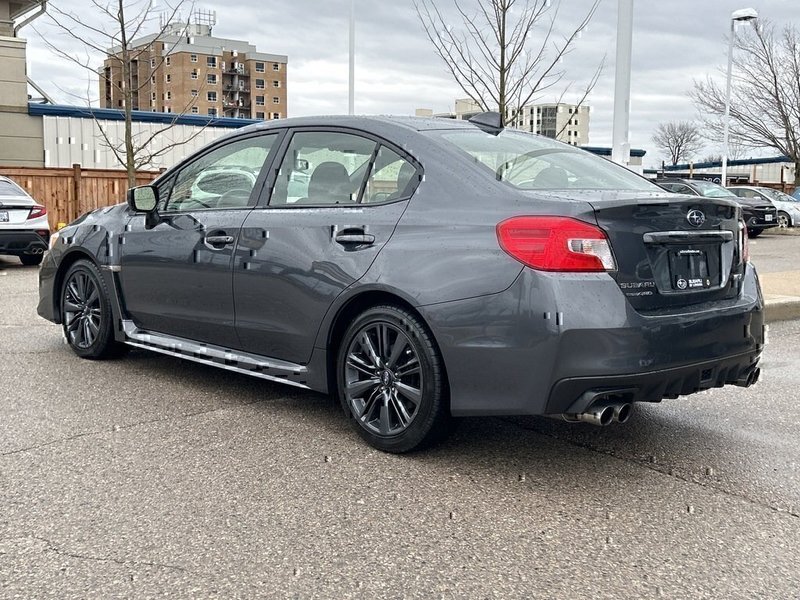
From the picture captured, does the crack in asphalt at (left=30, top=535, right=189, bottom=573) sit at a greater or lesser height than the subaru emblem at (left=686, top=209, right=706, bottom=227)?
lesser

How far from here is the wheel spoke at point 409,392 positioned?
12.9 feet

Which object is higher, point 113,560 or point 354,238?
point 354,238

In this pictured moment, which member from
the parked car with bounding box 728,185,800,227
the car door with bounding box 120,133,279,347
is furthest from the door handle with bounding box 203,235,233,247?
the parked car with bounding box 728,185,800,227

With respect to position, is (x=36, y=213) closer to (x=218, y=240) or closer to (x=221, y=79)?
(x=218, y=240)

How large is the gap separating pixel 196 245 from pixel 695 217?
9.16 ft

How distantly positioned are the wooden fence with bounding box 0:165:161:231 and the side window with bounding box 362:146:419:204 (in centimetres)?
1660

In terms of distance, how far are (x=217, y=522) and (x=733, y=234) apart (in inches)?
108

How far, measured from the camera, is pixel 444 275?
3.79 metres

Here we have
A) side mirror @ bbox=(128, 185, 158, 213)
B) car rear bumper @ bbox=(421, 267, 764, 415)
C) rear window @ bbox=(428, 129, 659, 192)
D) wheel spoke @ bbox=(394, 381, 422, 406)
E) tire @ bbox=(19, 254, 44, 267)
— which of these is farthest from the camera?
tire @ bbox=(19, 254, 44, 267)

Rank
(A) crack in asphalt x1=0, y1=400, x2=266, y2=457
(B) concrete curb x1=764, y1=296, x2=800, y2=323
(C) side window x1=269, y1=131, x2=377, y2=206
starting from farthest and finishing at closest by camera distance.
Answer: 1. (B) concrete curb x1=764, y1=296, x2=800, y2=323
2. (C) side window x1=269, y1=131, x2=377, y2=206
3. (A) crack in asphalt x1=0, y1=400, x2=266, y2=457

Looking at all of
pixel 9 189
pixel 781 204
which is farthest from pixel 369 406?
pixel 781 204

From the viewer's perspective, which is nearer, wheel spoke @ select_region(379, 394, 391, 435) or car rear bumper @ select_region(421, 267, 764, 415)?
car rear bumper @ select_region(421, 267, 764, 415)

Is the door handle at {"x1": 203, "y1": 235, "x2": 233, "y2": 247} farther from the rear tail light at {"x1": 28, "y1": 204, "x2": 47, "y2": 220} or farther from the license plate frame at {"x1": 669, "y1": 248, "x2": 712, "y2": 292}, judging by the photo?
the rear tail light at {"x1": 28, "y1": 204, "x2": 47, "y2": 220}

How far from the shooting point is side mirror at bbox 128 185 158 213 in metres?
5.45
